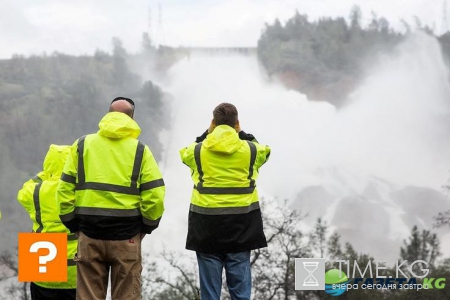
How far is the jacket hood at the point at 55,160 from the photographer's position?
17.3ft

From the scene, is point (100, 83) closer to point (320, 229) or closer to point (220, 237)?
point (320, 229)

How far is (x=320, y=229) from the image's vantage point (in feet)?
152

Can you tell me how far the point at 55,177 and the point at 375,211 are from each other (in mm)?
64276

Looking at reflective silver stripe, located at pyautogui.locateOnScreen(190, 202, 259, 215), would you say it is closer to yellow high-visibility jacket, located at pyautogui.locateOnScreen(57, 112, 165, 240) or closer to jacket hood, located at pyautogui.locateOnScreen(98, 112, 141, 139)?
yellow high-visibility jacket, located at pyautogui.locateOnScreen(57, 112, 165, 240)

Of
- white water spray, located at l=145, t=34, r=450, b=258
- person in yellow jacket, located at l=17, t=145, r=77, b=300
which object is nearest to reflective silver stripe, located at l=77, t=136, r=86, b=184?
person in yellow jacket, located at l=17, t=145, r=77, b=300

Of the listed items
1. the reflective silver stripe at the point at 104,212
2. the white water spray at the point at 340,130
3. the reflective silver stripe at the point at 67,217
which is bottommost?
the reflective silver stripe at the point at 67,217

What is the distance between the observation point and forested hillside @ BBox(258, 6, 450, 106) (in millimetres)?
76625

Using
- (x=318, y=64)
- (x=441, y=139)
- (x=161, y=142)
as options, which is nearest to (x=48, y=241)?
(x=161, y=142)

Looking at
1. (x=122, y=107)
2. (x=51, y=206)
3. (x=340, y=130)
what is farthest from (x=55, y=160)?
(x=340, y=130)

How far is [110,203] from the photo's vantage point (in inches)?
173

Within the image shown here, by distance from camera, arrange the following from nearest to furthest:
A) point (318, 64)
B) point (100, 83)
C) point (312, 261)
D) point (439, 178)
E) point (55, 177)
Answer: point (55, 177) < point (312, 261) < point (439, 178) < point (100, 83) < point (318, 64)

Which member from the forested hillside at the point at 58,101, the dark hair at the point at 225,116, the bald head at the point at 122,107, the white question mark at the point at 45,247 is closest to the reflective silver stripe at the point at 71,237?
the white question mark at the point at 45,247

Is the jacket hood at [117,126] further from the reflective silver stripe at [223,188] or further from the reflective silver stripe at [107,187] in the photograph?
the reflective silver stripe at [223,188]

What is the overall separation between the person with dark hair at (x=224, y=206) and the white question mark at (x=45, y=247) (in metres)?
1.25
